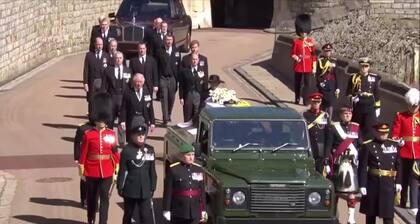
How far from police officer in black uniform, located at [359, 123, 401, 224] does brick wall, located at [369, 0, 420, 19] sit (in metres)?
30.5

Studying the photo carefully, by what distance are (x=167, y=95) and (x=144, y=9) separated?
421 inches

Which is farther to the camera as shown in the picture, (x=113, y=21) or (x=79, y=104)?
(x=113, y=21)

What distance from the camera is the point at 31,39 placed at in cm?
3120

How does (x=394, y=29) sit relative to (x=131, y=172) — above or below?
below

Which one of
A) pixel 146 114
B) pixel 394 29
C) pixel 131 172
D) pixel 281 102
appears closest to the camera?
pixel 131 172

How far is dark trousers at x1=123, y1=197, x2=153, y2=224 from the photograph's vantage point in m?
12.6

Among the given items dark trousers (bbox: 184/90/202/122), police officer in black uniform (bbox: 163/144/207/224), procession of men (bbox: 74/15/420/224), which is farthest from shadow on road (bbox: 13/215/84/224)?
dark trousers (bbox: 184/90/202/122)

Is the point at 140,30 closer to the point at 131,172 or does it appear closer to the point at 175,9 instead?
the point at 175,9

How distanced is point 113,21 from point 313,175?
18.7 meters

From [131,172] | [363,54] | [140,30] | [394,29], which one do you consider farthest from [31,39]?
[131,172]

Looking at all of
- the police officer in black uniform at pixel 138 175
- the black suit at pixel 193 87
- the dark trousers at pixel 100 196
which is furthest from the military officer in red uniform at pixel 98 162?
the black suit at pixel 193 87

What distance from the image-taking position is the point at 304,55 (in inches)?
922

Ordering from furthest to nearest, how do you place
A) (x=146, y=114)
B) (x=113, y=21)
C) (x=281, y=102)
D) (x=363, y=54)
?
1. (x=113, y=21)
2. (x=363, y=54)
3. (x=281, y=102)
4. (x=146, y=114)

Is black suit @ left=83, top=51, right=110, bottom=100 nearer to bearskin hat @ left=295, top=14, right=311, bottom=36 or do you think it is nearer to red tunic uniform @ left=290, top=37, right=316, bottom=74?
red tunic uniform @ left=290, top=37, right=316, bottom=74
